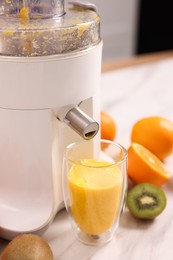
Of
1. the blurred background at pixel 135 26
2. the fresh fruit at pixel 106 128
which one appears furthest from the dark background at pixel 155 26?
the fresh fruit at pixel 106 128

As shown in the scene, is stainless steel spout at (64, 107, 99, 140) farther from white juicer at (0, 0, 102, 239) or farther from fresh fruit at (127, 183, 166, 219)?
fresh fruit at (127, 183, 166, 219)

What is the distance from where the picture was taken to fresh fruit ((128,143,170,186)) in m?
0.73

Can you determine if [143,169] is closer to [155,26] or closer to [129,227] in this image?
[129,227]

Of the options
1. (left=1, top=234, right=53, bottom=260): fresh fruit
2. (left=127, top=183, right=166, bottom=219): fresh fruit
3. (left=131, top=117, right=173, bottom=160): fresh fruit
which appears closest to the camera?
(left=1, top=234, right=53, bottom=260): fresh fruit

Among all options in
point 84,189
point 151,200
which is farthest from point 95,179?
point 151,200

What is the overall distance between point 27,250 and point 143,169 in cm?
27

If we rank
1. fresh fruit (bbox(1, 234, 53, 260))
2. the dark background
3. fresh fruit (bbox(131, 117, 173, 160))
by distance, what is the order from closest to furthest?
1. fresh fruit (bbox(1, 234, 53, 260))
2. fresh fruit (bbox(131, 117, 173, 160))
3. the dark background

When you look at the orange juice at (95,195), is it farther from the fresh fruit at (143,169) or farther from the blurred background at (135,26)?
the blurred background at (135,26)

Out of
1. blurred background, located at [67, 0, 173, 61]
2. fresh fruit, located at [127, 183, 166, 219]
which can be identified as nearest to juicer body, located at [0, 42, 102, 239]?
fresh fruit, located at [127, 183, 166, 219]

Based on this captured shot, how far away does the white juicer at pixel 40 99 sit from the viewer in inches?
22.5

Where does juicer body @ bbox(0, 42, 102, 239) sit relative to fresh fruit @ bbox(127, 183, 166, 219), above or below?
above

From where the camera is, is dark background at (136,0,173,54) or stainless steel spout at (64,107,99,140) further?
dark background at (136,0,173,54)

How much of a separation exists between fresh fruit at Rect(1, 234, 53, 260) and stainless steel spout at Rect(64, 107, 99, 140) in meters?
0.16

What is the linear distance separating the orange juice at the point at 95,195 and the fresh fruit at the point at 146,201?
49mm
